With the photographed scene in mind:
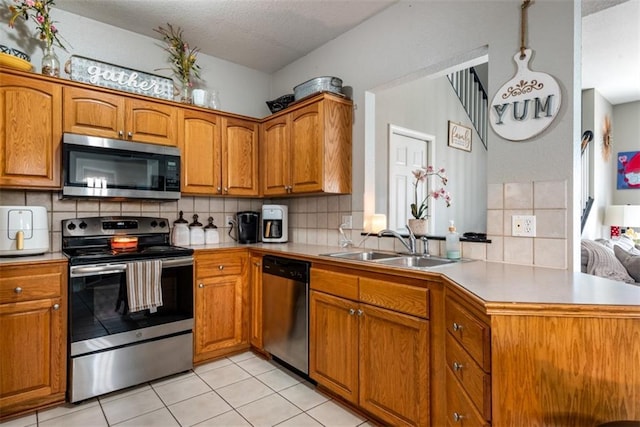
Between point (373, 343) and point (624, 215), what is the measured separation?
4.60 meters

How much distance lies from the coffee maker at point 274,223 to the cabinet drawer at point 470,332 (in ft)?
6.44

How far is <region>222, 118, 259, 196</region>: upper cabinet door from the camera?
9.85 ft

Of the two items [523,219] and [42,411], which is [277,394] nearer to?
[42,411]

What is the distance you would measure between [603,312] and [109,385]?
2549 mm

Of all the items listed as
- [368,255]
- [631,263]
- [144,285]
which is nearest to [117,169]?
[144,285]

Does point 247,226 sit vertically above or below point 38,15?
below

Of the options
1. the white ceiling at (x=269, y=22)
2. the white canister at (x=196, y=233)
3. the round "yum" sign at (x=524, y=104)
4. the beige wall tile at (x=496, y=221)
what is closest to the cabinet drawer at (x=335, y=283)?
the beige wall tile at (x=496, y=221)

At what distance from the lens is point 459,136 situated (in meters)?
4.07

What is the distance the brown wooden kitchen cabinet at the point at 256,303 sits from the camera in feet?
8.81

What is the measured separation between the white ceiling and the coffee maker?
4.84 feet

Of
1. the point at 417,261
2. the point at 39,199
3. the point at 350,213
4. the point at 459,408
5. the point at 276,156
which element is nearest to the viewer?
the point at 459,408

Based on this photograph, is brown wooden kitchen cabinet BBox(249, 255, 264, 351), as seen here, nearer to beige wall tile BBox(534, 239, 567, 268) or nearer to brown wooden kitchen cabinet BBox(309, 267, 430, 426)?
brown wooden kitchen cabinet BBox(309, 267, 430, 426)

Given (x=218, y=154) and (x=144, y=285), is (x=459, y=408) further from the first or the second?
(x=218, y=154)

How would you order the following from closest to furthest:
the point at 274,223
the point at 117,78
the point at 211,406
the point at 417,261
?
the point at 211,406 → the point at 417,261 → the point at 117,78 → the point at 274,223
